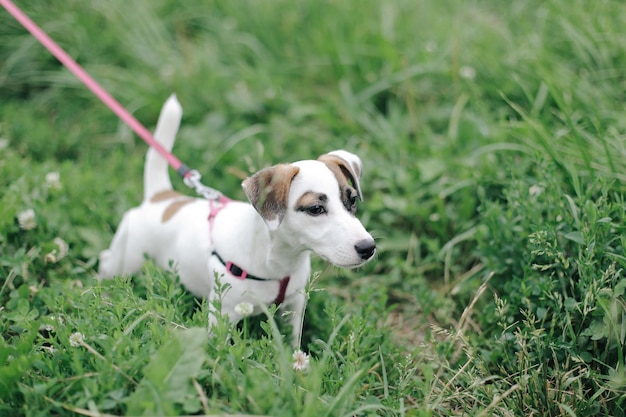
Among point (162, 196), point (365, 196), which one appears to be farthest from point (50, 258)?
point (365, 196)

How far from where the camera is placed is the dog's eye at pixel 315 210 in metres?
2.29

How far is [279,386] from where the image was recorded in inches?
80.7

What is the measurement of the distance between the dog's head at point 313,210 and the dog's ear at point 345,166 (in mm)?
80

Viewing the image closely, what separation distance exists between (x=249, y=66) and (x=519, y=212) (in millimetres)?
2929

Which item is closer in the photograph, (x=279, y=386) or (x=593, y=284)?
(x=279, y=386)

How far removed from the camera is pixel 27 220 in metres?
3.08

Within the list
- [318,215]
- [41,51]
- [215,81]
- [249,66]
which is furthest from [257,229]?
[41,51]

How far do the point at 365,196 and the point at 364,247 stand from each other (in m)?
1.73

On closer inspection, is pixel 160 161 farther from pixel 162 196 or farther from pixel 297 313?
pixel 297 313

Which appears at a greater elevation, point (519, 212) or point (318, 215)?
point (318, 215)

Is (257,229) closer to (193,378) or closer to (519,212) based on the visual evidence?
(193,378)

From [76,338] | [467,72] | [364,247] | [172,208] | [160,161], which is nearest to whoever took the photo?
[76,338]

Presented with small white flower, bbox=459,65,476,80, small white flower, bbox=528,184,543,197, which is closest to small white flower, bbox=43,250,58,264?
small white flower, bbox=528,184,543,197

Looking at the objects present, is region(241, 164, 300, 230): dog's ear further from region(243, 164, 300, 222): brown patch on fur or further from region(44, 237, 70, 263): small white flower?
region(44, 237, 70, 263): small white flower
